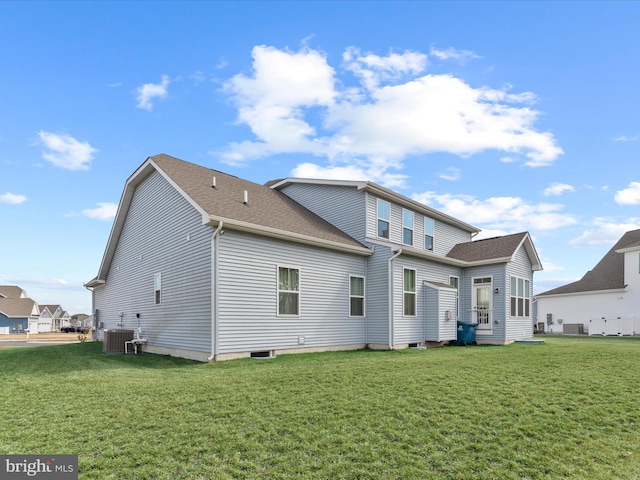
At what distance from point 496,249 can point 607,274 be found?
1672cm

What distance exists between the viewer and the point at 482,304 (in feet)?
61.0

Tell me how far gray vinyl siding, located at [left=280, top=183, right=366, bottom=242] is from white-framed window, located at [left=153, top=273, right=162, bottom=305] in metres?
6.46

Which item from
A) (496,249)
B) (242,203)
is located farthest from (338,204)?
(496,249)

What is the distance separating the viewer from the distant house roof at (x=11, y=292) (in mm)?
62656

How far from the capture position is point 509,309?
1827cm

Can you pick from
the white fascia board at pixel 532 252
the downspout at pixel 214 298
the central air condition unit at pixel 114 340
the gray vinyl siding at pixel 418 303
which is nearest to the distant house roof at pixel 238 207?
the downspout at pixel 214 298

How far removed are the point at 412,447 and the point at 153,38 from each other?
1336cm

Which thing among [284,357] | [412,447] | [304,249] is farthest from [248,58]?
[412,447]

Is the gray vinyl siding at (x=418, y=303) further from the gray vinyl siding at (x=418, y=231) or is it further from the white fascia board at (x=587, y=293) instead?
the white fascia board at (x=587, y=293)

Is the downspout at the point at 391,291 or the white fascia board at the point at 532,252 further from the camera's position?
the white fascia board at the point at 532,252

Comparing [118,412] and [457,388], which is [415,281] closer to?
[457,388]

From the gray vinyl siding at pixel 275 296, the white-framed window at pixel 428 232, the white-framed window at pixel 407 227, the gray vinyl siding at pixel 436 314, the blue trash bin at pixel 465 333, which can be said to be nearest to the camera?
the gray vinyl siding at pixel 275 296

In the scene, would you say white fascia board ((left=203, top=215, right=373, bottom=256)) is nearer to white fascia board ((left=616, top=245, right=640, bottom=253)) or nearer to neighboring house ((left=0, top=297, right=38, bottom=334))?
white fascia board ((left=616, top=245, right=640, bottom=253))

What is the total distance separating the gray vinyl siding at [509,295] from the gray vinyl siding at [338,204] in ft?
22.9
